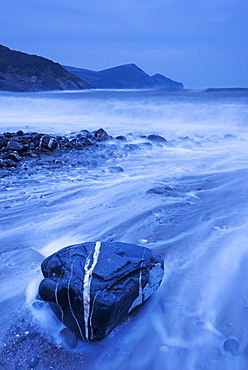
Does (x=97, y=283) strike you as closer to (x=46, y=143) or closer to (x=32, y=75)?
(x=46, y=143)

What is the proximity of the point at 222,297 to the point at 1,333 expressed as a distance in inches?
48.5

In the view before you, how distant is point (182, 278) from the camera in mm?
2006

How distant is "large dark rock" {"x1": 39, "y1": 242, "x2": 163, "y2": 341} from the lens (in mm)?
1460

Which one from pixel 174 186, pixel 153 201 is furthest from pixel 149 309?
pixel 174 186

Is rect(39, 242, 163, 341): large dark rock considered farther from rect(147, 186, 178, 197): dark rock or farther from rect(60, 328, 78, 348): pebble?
rect(147, 186, 178, 197): dark rock

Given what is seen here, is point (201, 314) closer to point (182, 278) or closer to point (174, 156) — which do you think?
point (182, 278)

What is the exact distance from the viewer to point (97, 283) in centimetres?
150

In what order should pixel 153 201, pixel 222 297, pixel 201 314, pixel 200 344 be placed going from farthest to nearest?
pixel 153 201, pixel 222 297, pixel 201 314, pixel 200 344

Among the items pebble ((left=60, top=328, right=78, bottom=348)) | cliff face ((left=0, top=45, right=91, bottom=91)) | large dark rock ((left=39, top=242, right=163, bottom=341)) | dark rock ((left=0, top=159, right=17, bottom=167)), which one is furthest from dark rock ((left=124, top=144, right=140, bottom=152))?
cliff face ((left=0, top=45, right=91, bottom=91))

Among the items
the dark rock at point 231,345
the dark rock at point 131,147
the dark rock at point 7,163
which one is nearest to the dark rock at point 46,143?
the dark rock at point 7,163

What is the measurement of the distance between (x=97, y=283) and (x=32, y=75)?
35.2 metres

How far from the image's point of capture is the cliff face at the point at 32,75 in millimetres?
30145

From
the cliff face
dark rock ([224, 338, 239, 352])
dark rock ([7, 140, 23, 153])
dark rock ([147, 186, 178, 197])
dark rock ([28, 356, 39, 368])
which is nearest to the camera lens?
dark rock ([28, 356, 39, 368])

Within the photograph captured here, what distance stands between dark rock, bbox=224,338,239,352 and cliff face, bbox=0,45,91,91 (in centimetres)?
2902
